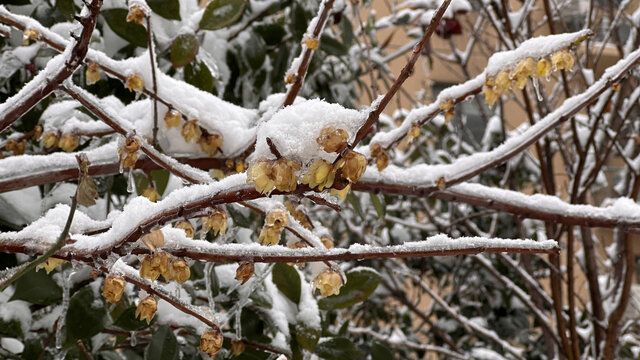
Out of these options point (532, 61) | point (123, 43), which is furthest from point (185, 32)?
point (532, 61)

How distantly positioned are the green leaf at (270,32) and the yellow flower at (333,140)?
3.29 ft

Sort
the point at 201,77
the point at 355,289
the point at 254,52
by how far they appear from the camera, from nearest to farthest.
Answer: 1. the point at 355,289
2. the point at 201,77
3. the point at 254,52

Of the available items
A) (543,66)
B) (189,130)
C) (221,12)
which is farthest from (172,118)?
(543,66)

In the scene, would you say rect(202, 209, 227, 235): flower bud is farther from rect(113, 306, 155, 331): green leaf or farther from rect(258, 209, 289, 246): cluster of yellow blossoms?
A: rect(113, 306, 155, 331): green leaf

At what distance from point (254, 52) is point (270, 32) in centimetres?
12

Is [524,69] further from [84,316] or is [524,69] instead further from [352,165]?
[84,316]

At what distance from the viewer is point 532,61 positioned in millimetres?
678

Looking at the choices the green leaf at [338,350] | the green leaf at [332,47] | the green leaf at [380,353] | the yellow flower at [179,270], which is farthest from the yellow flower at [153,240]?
the green leaf at [332,47]

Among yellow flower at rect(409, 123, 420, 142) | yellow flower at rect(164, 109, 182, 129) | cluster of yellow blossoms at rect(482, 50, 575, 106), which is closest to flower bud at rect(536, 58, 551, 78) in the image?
cluster of yellow blossoms at rect(482, 50, 575, 106)

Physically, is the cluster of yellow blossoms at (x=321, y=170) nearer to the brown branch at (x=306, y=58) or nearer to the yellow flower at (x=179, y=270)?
the yellow flower at (x=179, y=270)

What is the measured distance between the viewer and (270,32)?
133 cm

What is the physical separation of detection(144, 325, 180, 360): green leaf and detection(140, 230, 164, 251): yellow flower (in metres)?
0.36

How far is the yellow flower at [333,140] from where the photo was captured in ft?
1.22

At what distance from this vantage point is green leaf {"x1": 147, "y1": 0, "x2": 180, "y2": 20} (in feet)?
3.13
